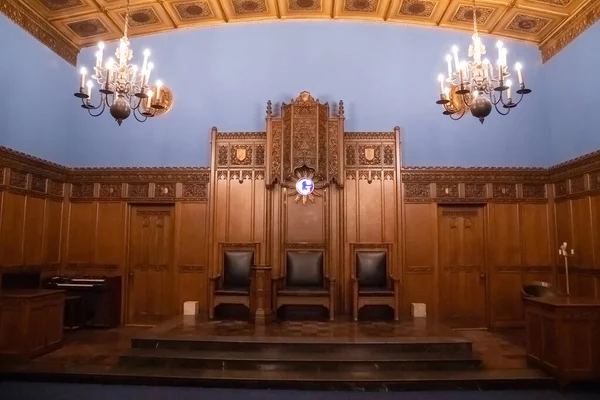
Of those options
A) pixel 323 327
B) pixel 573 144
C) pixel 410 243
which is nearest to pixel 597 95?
pixel 573 144

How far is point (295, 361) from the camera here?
4.80m

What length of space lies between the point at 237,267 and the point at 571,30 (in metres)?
6.76

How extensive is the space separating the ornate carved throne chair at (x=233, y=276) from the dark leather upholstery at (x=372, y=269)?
5.86ft

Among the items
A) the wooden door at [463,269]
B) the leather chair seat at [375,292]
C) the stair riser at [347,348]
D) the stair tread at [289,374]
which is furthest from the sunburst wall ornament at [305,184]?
the stair tread at [289,374]

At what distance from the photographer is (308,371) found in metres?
4.76

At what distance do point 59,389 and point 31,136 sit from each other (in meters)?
4.21

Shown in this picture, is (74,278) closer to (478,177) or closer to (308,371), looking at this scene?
(308,371)

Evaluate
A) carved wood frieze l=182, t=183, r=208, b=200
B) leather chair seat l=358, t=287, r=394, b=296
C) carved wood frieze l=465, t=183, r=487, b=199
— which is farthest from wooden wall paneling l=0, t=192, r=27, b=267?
carved wood frieze l=465, t=183, r=487, b=199

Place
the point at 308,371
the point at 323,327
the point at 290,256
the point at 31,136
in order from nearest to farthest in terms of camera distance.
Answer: the point at 308,371, the point at 323,327, the point at 31,136, the point at 290,256

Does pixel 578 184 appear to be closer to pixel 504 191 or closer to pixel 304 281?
pixel 504 191

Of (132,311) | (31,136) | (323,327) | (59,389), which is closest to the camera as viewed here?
(59,389)

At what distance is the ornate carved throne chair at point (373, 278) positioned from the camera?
6.56 m

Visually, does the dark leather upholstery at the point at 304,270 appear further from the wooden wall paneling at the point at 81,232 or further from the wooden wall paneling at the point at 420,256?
the wooden wall paneling at the point at 81,232

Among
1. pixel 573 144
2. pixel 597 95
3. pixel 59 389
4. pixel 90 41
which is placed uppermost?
pixel 90 41
